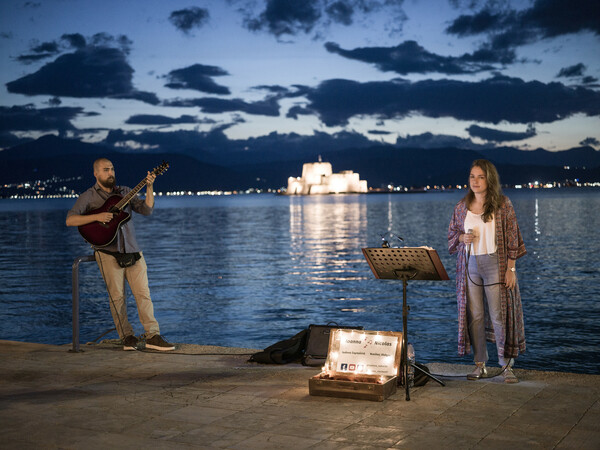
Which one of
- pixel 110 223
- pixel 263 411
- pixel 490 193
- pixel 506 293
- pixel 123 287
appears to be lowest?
pixel 263 411

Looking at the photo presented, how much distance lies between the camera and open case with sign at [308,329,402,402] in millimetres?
6109

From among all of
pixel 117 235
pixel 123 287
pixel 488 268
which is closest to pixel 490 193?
pixel 488 268

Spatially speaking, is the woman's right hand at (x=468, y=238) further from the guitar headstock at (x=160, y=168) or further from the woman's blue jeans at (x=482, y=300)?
the guitar headstock at (x=160, y=168)

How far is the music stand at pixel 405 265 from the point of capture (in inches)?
241

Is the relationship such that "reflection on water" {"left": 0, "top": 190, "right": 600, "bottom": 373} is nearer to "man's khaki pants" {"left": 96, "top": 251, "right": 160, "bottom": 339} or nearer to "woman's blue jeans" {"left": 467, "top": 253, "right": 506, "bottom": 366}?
"man's khaki pants" {"left": 96, "top": 251, "right": 160, "bottom": 339}

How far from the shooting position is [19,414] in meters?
5.71

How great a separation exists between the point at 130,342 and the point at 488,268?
169 inches

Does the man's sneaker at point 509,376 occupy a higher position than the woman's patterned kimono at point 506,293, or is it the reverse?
the woman's patterned kimono at point 506,293

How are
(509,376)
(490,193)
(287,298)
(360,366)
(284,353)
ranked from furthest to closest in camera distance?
1. (287,298)
2. (284,353)
3. (490,193)
4. (509,376)
5. (360,366)

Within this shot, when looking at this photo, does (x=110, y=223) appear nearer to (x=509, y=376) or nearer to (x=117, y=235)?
(x=117, y=235)

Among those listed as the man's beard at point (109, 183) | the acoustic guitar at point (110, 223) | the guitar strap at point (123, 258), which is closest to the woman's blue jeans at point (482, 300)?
the acoustic guitar at point (110, 223)

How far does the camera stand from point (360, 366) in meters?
6.44

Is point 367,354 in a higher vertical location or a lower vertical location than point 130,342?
higher

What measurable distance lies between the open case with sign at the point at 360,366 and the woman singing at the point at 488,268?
0.83 metres
